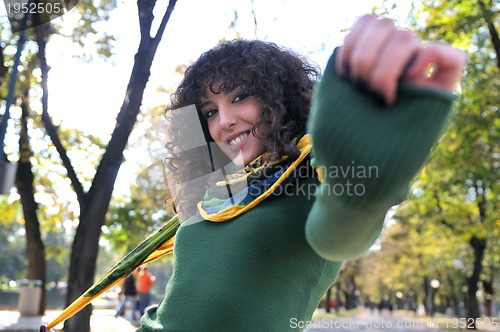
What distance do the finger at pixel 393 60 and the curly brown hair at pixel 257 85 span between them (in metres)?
0.66

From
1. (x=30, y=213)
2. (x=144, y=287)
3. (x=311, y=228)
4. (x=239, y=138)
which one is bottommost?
(x=144, y=287)

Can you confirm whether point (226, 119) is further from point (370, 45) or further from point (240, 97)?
point (370, 45)

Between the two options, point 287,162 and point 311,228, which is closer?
point 311,228

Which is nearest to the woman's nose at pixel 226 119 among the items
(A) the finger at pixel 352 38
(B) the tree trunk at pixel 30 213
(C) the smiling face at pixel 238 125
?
(C) the smiling face at pixel 238 125

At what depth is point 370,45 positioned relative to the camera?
69 cm

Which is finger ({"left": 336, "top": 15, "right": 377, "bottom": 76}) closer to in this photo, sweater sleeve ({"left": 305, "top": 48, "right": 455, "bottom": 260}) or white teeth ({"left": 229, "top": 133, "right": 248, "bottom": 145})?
sweater sleeve ({"left": 305, "top": 48, "right": 455, "bottom": 260})

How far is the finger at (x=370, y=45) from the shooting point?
0.69 m

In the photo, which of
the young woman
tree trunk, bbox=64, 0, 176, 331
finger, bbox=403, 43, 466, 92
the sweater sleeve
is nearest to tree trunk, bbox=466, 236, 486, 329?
tree trunk, bbox=64, 0, 176, 331

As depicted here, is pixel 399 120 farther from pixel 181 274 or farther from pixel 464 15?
pixel 464 15

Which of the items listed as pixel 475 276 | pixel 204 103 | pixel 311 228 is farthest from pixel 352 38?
pixel 475 276

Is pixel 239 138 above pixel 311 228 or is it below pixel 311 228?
above

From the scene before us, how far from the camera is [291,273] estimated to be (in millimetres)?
1207

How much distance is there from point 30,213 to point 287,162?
15.6 metres

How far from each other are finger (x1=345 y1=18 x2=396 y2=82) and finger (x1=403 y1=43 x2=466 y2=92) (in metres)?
0.04
